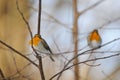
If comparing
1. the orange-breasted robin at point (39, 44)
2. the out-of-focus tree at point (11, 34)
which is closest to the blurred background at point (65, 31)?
the out-of-focus tree at point (11, 34)

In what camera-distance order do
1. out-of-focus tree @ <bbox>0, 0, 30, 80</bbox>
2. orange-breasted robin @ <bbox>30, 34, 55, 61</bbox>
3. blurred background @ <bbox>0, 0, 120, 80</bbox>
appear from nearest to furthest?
orange-breasted robin @ <bbox>30, 34, 55, 61</bbox>, blurred background @ <bbox>0, 0, 120, 80</bbox>, out-of-focus tree @ <bbox>0, 0, 30, 80</bbox>

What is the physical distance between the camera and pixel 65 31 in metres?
1.64

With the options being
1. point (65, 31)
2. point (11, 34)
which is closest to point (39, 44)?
point (65, 31)

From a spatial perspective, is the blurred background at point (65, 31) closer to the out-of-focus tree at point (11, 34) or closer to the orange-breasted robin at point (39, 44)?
the out-of-focus tree at point (11, 34)

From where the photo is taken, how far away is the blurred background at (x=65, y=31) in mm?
1584

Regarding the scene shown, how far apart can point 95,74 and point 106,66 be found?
0.28 ft

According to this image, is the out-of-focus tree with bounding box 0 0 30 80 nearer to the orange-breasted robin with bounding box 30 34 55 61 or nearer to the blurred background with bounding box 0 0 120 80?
the blurred background with bounding box 0 0 120 80

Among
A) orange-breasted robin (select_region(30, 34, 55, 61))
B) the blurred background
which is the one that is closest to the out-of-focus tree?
the blurred background

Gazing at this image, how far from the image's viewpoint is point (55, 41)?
164 centimetres

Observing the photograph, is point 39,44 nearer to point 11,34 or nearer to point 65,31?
point 65,31

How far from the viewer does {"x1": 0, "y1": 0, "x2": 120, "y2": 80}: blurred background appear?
1.58 metres

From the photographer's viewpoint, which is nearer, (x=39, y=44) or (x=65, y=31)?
(x=39, y=44)

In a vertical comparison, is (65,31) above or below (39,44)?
above

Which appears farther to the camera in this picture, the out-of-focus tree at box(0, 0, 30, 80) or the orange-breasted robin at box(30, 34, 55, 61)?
the out-of-focus tree at box(0, 0, 30, 80)
